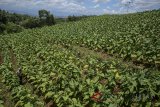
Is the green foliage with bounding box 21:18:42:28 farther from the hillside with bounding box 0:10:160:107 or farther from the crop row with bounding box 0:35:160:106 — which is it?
the crop row with bounding box 0:35:160:106

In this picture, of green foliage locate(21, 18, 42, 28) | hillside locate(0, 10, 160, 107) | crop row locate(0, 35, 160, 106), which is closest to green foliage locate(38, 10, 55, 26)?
green foliage locate(21, 18, 42, 28)

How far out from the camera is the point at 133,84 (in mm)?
7496

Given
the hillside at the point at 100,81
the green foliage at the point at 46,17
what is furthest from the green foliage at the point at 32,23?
the hillside at the point at 100,81

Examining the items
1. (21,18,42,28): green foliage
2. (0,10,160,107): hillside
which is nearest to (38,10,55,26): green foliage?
(21,18,42,28): green foliage

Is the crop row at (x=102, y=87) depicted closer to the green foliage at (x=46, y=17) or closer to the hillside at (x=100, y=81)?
the hillside at (x=100, y=81)

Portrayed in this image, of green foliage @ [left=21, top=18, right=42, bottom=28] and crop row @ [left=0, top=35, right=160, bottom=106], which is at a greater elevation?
A: crop row @ [left=0, top=35, right=160, bottom=106]

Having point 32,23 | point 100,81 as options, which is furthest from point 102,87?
point 32,23

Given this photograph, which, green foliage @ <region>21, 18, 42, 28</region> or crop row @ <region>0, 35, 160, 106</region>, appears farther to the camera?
green foliage @ <region>21, 18, 42, 28</region>

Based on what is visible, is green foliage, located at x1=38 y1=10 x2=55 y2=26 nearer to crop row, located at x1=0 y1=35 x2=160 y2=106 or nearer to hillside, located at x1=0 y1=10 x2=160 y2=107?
hillside, located at x1=0 y1=10 x2=160 y2=107

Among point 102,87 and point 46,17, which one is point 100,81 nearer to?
point 102,87

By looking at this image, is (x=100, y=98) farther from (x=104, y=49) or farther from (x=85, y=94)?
(x=104, y=49)

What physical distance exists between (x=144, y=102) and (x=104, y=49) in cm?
1137

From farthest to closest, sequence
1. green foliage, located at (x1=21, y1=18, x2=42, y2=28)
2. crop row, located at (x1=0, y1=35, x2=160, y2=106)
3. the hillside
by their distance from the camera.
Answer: green foliage, located at (x1=21, y1=18, x2=42, y2=28), the hillside, crop row, located at (x1=0, y1=35, x2=160, y2=106)

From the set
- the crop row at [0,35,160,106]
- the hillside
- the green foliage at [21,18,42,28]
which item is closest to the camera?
the crop row at [0,35,160,106]
